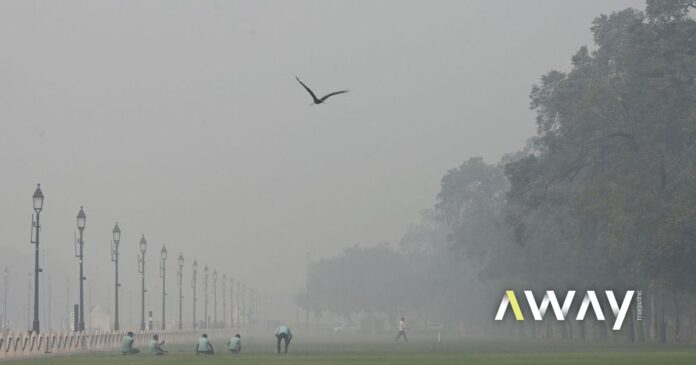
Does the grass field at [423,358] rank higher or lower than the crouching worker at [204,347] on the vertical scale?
lower

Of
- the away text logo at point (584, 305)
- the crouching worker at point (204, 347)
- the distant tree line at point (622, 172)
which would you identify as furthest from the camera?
the away text logo at point (584, 305)

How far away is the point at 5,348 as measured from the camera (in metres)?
67.1

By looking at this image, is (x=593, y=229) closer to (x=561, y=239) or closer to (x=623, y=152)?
(x=623, y=152)

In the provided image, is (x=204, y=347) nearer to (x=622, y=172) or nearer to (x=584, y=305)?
(x=622, y=172)

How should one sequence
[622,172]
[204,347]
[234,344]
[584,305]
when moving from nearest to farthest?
[204,347], [234,344], [622,172], [584,305]

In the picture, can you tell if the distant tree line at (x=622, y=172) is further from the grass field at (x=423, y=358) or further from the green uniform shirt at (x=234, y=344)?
the green uniform shirt at (x=234, y=344)

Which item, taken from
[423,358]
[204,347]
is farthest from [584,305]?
[423,358]

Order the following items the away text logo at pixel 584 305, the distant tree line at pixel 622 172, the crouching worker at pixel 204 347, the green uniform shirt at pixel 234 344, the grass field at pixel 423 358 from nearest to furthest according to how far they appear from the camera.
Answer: the grass field at pixel 423 358 < the crouching worker at pixel 204 347 < the green uniform shirt at pixel 234 344 < the distant tree line at pixel 622 172 < the away text logo at pixel 584 305

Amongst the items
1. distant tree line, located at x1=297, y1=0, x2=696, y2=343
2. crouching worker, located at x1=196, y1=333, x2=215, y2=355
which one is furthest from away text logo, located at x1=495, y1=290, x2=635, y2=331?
crouching worker, located at x1=196, y1=333, x2=215, y2=355

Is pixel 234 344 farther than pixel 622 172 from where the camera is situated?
No

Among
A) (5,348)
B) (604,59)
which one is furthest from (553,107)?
(5,348)

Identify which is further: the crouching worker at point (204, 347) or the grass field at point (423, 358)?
the crouching worker at point (204, 347)

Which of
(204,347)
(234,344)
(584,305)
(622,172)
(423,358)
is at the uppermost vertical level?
(622,172)

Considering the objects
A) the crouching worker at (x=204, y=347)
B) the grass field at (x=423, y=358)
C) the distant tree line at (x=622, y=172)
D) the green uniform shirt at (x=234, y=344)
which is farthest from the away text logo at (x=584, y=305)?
the crouching worker at (x=204, y=347)
